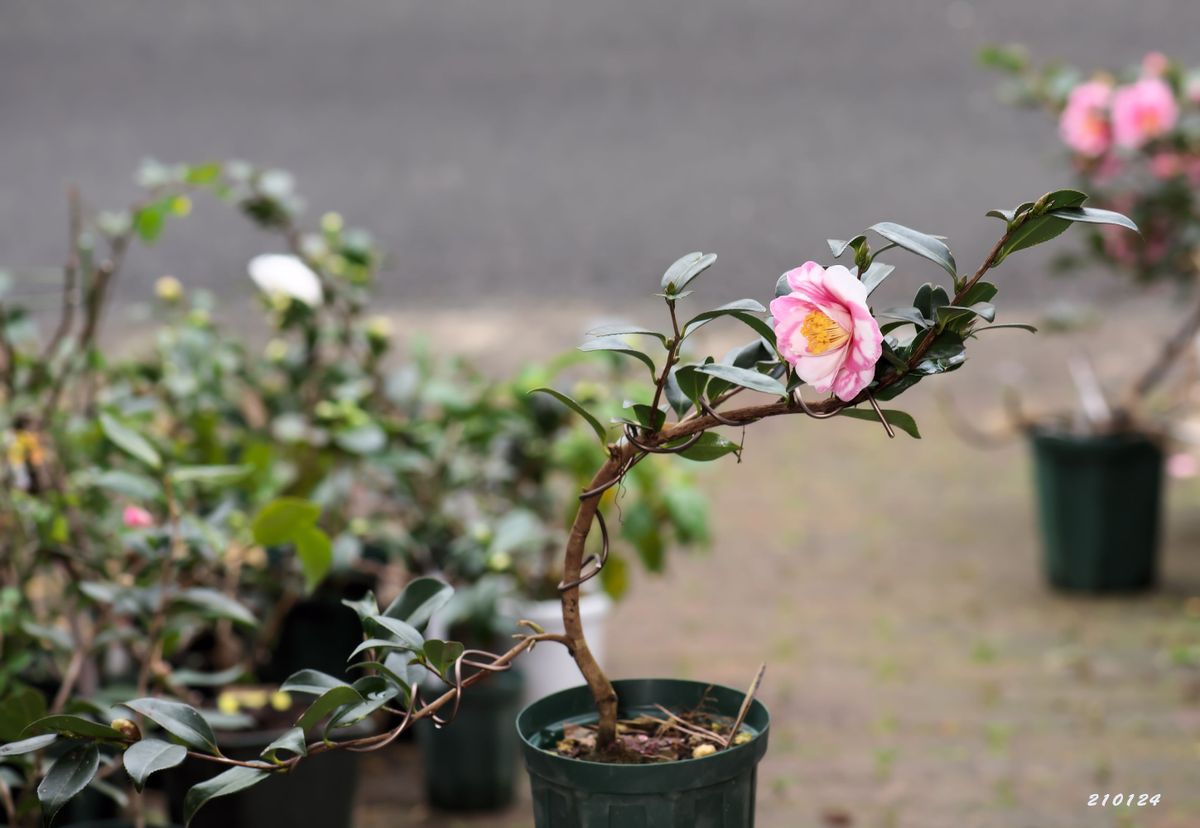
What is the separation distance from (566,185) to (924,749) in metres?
3.76

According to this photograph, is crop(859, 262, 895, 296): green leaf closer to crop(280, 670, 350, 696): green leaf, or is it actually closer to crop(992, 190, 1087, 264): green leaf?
crop(992, 190, 1087, 264): green leaf

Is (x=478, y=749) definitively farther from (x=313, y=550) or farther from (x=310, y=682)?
(x=310, y=682)

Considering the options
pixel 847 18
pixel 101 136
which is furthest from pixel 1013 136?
pixel 101 136

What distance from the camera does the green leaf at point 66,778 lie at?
1059mm

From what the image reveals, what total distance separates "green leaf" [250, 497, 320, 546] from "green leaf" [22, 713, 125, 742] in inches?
18.5

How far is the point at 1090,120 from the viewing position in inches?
120

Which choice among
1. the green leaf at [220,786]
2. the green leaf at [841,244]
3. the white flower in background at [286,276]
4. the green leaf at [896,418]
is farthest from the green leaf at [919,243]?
the white flower in background at [286,276]

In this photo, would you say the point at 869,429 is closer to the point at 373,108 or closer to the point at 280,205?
the point at 280,205

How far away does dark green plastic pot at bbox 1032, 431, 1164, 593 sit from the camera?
121 inches

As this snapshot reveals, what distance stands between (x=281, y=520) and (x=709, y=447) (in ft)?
2.18

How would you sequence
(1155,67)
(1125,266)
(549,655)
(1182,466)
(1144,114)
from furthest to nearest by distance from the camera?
(1182,466) < (1125,266) < (1155,67) < (1144,114) < (549,655)

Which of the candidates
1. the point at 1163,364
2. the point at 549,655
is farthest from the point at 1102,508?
the point at 549,655

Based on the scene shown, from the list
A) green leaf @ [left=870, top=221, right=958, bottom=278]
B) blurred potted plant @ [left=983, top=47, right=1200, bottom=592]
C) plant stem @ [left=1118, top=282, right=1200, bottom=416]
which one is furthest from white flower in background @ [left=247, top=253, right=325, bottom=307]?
plant stem @ [left=1118, top=282, right=1200, bottom=416]

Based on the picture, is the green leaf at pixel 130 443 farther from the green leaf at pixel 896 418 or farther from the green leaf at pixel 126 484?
the green leaf at pixel 896 418
